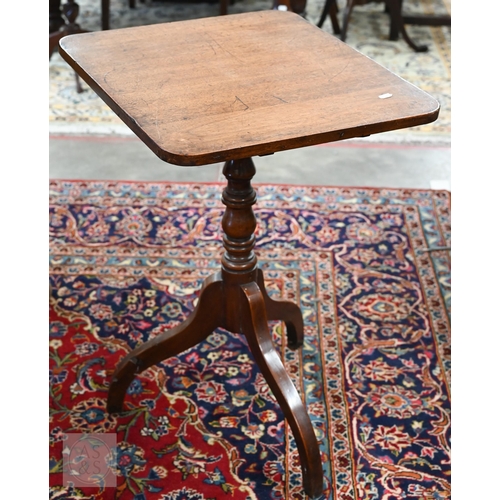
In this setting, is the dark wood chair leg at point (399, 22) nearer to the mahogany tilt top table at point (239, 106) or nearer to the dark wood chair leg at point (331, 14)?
the dark wood chair leg at point (331, 14)

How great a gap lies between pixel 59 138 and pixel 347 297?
1630 millimetres

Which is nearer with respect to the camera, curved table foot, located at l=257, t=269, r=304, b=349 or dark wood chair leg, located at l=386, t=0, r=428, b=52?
curved table foot, located at l=257, t=269, r=304, b=349

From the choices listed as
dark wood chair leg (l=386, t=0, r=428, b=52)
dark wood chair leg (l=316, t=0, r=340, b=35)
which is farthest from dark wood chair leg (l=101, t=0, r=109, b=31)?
dark wood chair leg (l=386, t=0, r=428, b=52)

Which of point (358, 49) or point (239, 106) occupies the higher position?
point (239, 106)

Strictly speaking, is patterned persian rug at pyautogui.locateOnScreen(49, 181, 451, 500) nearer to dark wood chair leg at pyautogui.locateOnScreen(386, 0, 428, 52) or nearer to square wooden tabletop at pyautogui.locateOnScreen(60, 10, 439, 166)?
square wooden tabletop at pyautogui.locateOnScreen(60, 10, 439, 166)

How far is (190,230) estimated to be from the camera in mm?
2633

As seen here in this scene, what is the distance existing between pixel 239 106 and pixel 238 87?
0.32ft

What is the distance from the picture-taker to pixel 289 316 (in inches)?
80.4

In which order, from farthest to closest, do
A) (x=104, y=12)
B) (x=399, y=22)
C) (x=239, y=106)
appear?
(x=399, y=22) → (x=104, y=12) → (x=239, y=106)

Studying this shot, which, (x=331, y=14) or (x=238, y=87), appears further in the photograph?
(x=331, y=14)

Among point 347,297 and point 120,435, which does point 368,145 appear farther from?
point 120,435

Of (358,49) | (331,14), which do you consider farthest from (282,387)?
(331,14)

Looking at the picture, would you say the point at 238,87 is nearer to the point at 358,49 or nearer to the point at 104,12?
the point at 104,12

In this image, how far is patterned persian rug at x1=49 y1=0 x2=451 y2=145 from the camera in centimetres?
343
